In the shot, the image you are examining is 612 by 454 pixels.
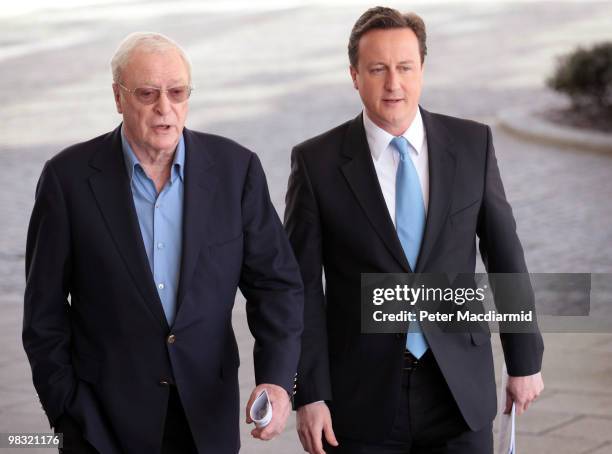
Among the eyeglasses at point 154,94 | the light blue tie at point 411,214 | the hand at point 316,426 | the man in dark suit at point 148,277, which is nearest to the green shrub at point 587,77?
the light blue tie at point 411,214

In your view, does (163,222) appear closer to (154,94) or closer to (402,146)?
(154,94)

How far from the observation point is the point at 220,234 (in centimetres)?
328

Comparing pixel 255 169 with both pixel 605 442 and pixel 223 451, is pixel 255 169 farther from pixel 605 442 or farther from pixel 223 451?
pixel 605 442

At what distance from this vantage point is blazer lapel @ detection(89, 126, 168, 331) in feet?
10.5

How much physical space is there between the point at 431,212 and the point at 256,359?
611mm

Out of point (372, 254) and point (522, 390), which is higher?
point (372, 254)

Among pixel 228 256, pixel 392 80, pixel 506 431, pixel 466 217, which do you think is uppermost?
pixel 392 80

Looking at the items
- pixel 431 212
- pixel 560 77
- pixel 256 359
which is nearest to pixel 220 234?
pixel 256 359

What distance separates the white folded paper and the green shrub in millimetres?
12711

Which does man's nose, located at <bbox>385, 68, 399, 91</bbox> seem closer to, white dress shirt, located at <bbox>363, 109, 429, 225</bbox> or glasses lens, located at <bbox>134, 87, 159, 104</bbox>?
white dress shirt, located at <bbox>363, 109, 429, 225</bbox>

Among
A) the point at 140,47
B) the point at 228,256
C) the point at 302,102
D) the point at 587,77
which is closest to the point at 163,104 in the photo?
the point at 140,47

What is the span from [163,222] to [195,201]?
0.32 feet

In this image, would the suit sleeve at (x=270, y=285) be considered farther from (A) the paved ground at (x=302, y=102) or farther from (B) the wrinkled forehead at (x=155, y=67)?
(A) the paved ground at (x=302, y=102)

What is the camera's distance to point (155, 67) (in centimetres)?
319
